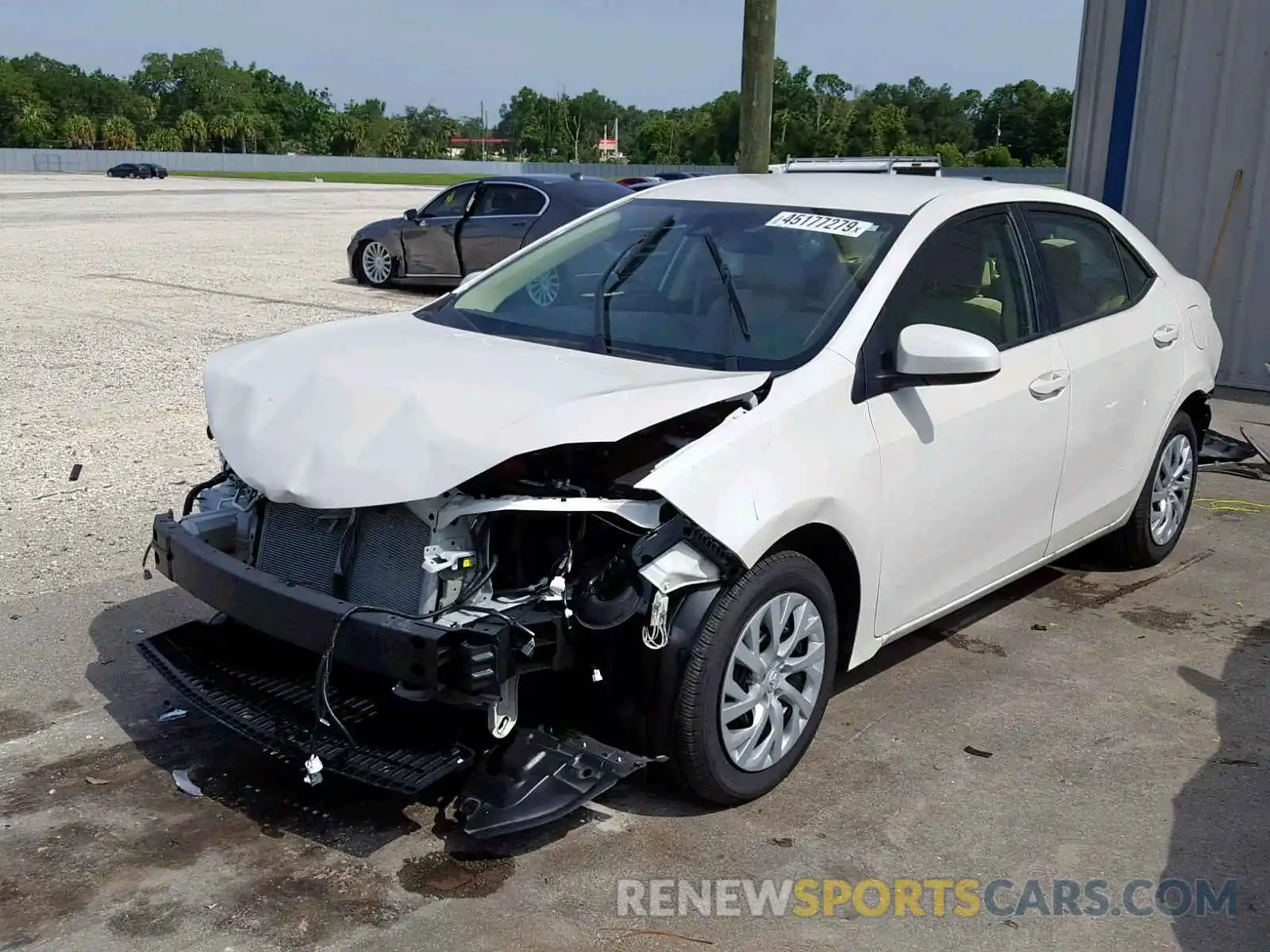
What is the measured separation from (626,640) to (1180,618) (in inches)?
124

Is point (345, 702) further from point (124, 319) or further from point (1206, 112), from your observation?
point (124, 319)

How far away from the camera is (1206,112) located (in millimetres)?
10094

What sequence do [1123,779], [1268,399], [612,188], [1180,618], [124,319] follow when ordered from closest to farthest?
[1123,779] < [1180,618] < [1268,399] < [124,319] < [612,188]

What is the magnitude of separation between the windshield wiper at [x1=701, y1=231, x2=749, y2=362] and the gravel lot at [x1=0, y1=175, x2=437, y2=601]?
306 cm

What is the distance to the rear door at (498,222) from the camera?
49.2 feet

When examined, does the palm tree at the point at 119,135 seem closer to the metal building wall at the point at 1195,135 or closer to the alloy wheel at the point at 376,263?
the alloy wheel at the point at 376,263

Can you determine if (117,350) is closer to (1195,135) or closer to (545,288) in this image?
(545,288)

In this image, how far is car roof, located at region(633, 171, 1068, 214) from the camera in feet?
15.1

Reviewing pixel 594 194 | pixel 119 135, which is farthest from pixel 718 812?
pixel 119 135

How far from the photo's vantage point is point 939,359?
153 inches

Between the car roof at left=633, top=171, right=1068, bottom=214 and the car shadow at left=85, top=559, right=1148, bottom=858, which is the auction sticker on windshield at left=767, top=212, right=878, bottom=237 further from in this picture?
the car shadow at left=85, top=559, right=1148, bottom=858

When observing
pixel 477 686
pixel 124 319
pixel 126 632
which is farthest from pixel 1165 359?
pixel 124 319

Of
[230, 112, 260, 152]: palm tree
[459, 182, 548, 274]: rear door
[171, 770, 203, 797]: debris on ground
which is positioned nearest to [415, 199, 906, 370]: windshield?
[171, 770, 203, 797]: debris on ground

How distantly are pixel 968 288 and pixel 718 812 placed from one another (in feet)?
6.72
